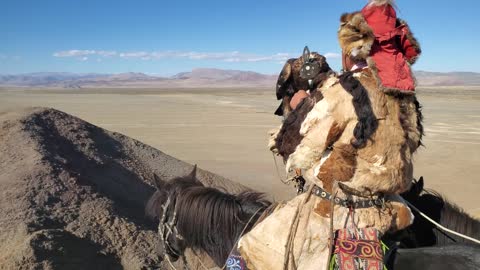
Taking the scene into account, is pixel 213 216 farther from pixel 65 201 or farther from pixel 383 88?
pixel 65 201

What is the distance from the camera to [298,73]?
3078 millimetres

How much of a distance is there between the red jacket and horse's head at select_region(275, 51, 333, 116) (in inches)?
17.4

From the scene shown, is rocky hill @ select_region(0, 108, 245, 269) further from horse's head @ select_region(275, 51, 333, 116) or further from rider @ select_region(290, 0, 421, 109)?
rider @ select_region(290, 0, 421, 109)

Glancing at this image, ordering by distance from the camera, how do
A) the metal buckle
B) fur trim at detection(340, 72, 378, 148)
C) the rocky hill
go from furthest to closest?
the rocky hill
the metal buckle
fur trim at detection(340, 72, 378, 148)

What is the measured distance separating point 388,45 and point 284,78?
1.03 meters

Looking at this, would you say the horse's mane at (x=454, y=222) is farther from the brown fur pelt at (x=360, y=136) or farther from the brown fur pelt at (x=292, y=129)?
the brown fur pelt at (x=292, y=129)

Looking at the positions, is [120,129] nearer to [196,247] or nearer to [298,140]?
[196,247]

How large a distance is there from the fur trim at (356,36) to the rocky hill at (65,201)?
10.8 feet

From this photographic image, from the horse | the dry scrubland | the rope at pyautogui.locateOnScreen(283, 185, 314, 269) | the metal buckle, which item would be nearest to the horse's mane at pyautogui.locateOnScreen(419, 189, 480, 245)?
the horse

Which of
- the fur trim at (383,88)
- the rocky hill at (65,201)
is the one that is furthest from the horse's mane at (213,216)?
the rocky hill at (65,201)

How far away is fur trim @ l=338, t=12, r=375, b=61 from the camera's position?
7.16 ft

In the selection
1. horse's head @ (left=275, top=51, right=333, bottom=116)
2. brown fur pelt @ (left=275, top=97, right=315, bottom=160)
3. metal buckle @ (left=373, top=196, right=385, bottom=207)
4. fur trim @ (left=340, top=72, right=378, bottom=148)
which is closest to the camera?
fur trim @ (left=340, top=72, right=378, bottom=148)

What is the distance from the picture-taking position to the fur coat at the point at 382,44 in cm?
218

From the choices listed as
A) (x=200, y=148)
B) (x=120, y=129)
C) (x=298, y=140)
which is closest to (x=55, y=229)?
(x=298, y=140)
